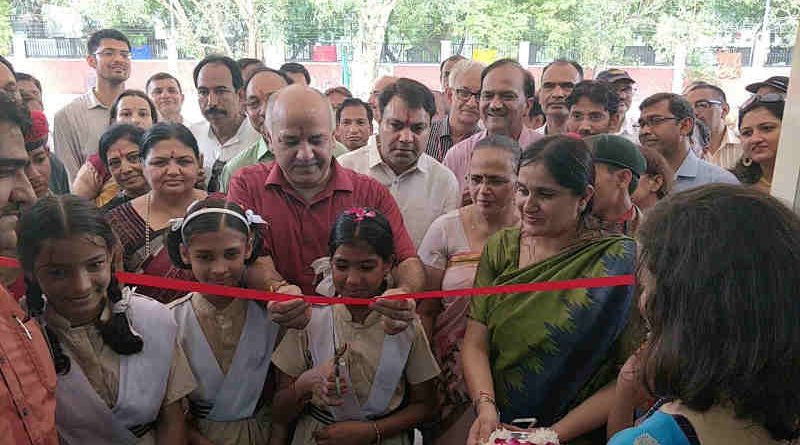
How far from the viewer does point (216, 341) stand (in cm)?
220

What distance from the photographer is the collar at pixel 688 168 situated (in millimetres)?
3637

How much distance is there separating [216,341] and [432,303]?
93cm

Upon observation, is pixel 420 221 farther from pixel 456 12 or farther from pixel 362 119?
pixel 456 12

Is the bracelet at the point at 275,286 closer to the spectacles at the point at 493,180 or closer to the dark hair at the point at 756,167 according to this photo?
the spectacles at the point at 493,180

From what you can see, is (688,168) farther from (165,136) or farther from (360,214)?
(165,136)

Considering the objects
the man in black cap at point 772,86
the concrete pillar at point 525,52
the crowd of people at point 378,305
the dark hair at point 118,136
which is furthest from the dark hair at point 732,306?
the concrete pillar at point 525,52

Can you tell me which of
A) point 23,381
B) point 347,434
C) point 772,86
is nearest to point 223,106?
point 347,434

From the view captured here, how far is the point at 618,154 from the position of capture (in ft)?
8.04

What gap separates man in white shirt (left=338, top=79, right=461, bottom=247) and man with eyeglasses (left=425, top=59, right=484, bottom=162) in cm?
108

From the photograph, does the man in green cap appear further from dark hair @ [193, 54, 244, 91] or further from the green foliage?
the green foliage

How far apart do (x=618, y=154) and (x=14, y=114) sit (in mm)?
2128

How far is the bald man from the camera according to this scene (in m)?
2.52

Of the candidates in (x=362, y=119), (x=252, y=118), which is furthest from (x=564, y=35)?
(x=252, y=118)

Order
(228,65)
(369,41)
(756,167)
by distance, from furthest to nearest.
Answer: (369,41)
(228,65)
(756,167)
